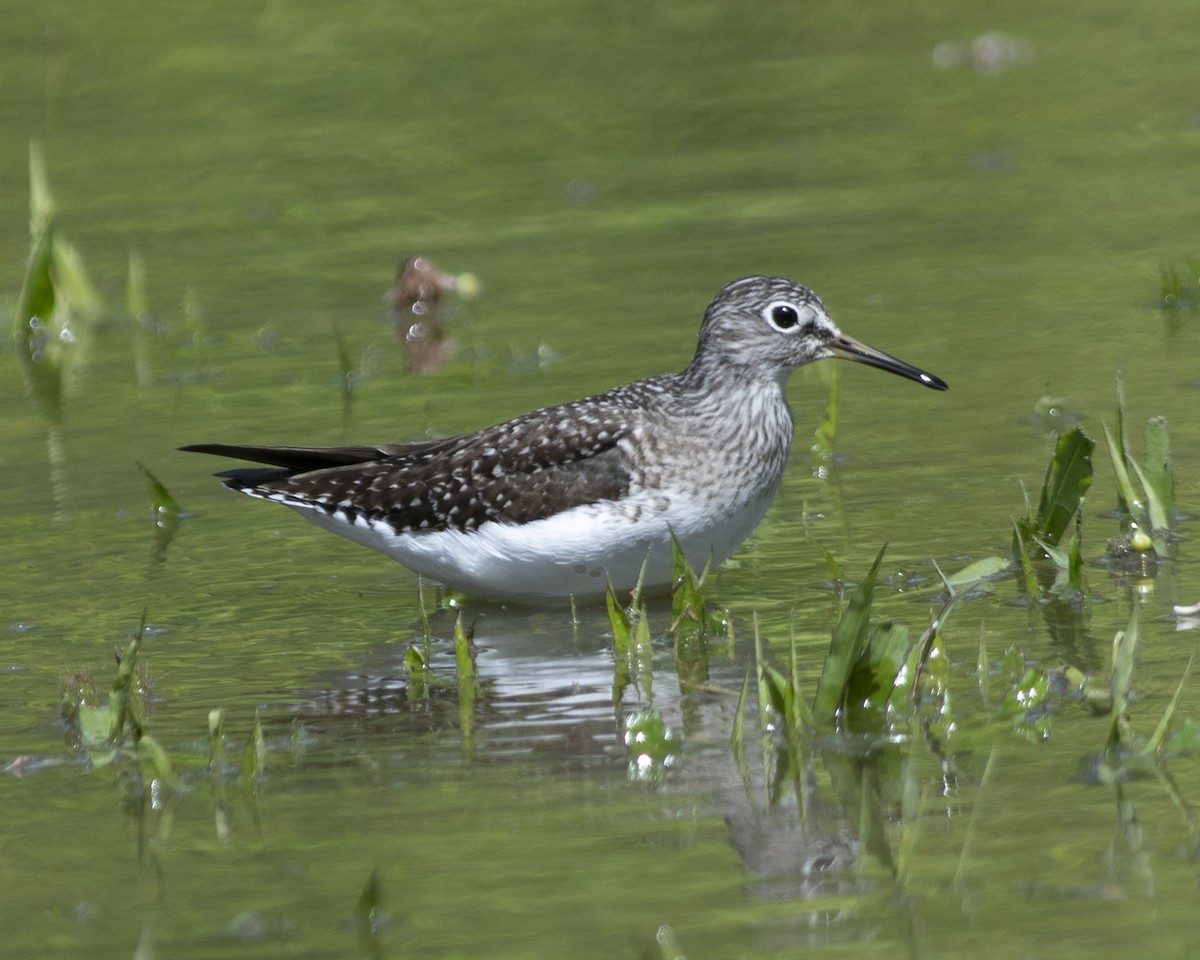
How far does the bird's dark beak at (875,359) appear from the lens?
28.4 feet

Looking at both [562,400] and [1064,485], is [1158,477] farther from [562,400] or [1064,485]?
[562,400]

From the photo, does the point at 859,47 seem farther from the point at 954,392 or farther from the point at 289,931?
the point at 289,931

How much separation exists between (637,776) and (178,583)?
3.20 meters

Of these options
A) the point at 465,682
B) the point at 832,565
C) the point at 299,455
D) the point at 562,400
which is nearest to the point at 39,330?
the point at 562,400

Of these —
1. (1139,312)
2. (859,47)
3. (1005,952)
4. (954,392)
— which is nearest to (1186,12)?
(859,47)

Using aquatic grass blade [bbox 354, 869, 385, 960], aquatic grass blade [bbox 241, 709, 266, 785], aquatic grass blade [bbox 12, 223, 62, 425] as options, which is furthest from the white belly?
aquatic grass blade [bbox 12, 223, 62, 425]

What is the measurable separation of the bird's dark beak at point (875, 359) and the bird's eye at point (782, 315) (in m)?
0.19

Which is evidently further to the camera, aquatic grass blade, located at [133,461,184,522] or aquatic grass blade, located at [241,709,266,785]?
aquatic grass blade, located at [133,461,184,522]

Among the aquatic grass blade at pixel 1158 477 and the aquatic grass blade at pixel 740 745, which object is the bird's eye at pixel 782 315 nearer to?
the aquatic grass blade at pixel 1158 477

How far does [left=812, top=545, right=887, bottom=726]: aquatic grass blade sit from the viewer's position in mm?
6355

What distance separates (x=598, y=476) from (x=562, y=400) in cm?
258

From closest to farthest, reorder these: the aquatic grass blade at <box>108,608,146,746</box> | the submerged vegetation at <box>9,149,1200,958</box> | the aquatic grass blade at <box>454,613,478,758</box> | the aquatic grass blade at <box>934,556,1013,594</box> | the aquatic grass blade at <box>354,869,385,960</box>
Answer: the aquatic grass blade at <box>354,869,385,960</box> < the submerged vegetation at <box>9,149,1200,958</box> < the aquatic grass blade at <box>108,608,146,746</box> < the aquatic grass blade at <box>454,613,478,758</box> < the aquatic grass blade at <box>934,556,1013,594</box>

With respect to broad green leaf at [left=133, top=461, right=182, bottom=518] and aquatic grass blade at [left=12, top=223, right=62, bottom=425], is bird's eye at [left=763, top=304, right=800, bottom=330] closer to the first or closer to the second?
broad green leaf at [left=133, top=461, right=182, bottom=518]

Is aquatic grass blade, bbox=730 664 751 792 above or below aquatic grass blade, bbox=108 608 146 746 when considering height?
below
